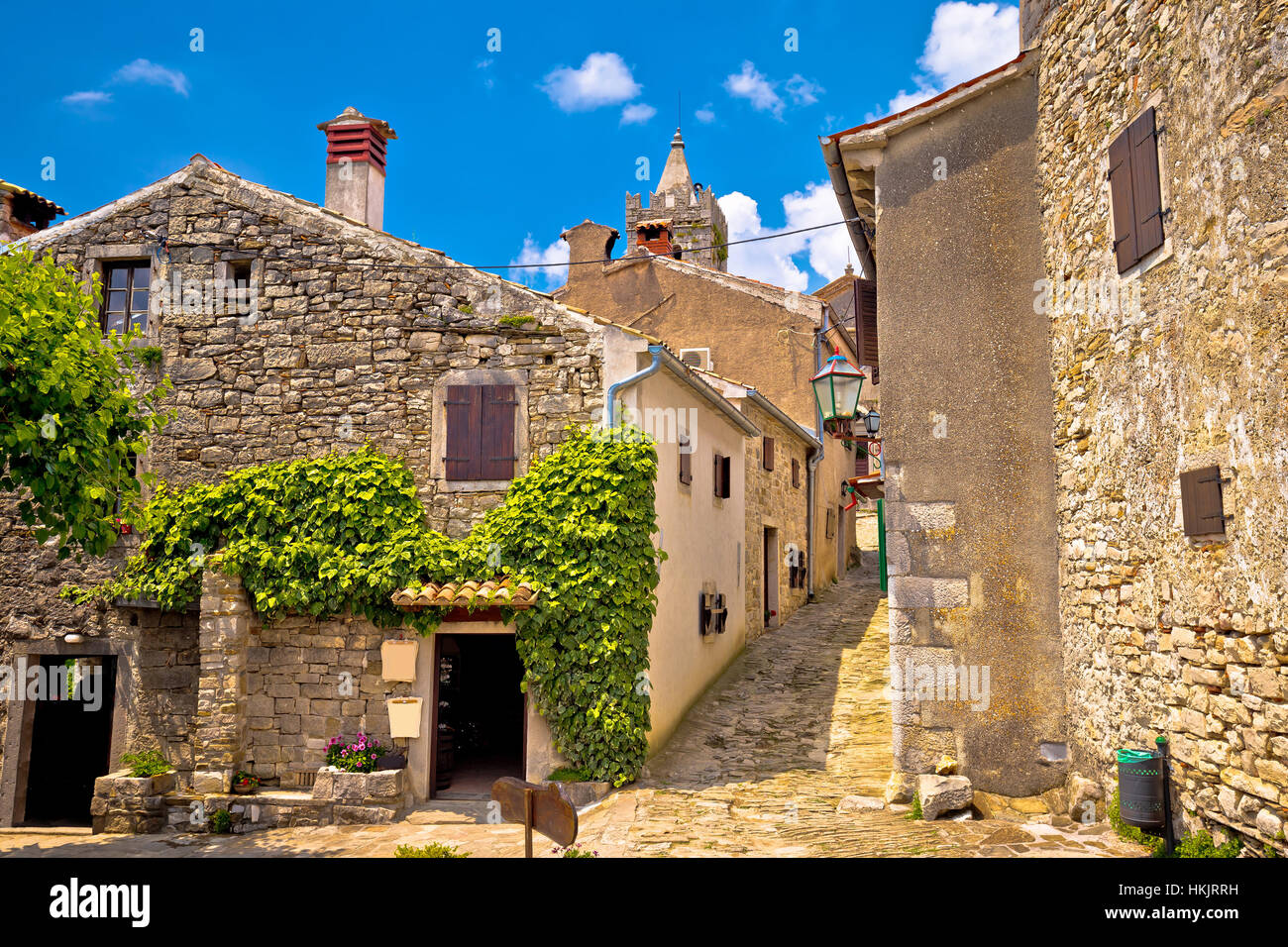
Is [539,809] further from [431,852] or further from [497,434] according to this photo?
[497,434]

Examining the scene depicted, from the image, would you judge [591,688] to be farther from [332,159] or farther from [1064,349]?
[332,159]

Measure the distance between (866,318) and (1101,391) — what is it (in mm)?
5426

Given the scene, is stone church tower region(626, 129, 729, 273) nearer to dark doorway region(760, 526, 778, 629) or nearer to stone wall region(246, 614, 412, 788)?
dark doorway region(760, 526, 778, 629)

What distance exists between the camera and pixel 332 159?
12328 mm

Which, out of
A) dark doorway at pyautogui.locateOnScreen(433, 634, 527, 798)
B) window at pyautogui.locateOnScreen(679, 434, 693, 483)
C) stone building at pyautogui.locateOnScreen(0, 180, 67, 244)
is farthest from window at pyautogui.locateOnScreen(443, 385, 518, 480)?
stone building at pyautogui.locateOnScreen(0, 180, 67, 244)

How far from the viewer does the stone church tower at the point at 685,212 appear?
98.9 ft

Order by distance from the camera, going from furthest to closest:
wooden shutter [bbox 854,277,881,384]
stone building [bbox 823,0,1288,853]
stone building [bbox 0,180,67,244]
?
1. stone building [bbox 0,180,67,244]
2. wooden shutter [bbox 854,277,881,384]
3. stone building [bbox 823,0,1288,853]

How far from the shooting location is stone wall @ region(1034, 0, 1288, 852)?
5066 mm

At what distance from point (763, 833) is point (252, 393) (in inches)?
296

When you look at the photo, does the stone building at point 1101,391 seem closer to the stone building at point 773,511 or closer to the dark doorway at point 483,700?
the stone building at point 773,511

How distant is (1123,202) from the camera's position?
6590mm

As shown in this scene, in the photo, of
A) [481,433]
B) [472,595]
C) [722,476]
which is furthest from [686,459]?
[472,595]

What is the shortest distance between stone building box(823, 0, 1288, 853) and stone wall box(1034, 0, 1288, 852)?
2cm

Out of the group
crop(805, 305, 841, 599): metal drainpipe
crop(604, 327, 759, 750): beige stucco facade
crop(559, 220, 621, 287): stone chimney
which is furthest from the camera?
crop(559, 220, 621, 287): stone chimney
